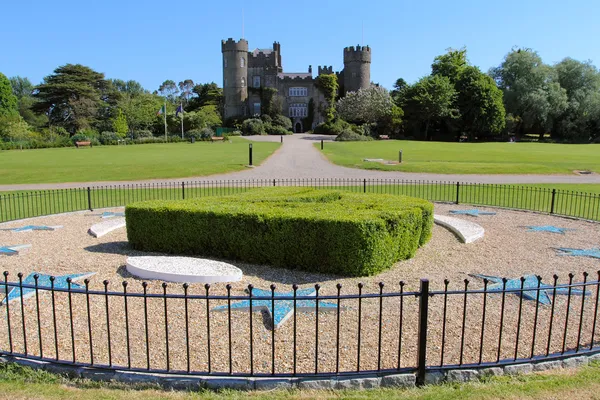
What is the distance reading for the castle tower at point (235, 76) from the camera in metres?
84.6

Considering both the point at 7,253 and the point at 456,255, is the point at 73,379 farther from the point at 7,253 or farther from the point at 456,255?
the point at 456,255

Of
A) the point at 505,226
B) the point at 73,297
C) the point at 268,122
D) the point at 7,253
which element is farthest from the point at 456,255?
the point at 268,122

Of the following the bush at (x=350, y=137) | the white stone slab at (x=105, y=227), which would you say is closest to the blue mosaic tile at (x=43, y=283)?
the white stone slab at (x=105, y=227)

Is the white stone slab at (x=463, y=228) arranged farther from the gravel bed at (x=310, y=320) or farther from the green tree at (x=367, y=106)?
the green tree at (x=367, y=106)

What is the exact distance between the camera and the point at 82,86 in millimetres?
76250

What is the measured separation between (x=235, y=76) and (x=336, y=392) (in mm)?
84304

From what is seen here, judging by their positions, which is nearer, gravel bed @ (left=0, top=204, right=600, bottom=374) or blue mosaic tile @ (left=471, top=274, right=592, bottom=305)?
gravel bed @ (left=0, top=204, right=600, bottom=374)

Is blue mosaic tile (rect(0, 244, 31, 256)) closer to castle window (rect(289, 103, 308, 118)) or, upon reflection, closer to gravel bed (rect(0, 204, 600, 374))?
gravel bed (rect(0, 204, 600, 374))

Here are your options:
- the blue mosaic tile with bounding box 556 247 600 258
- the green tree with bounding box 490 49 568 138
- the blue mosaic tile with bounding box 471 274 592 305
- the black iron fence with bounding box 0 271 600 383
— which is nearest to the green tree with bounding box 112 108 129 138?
the green tree with bounding box 490 49 568 138

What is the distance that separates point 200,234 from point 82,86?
7603 cm

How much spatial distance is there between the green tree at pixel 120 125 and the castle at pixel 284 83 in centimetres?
1927

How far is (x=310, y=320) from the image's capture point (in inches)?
284

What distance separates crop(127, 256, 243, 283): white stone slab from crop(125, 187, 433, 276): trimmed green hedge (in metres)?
0.83

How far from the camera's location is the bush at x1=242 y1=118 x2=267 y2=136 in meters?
74.8
